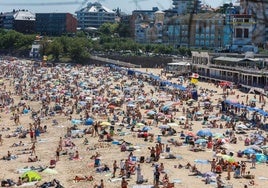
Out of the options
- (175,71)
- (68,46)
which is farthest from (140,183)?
(68,46)

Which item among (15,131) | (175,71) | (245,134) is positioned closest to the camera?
(245,134)

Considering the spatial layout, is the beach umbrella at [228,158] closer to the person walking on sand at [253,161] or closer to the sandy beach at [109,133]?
the sandy beach at [109,133]

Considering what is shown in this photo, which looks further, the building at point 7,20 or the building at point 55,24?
the building at point 7,20

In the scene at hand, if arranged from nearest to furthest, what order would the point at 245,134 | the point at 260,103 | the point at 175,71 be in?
the point at 245,134 < the point at 260,103 < the point at 175,71

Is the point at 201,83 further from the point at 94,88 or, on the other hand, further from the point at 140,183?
the point at 140,183

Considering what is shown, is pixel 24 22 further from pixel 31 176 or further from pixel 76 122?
pixel 31 176

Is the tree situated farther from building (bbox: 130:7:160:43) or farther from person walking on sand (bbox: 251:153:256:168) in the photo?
building (bbox: 130:7:160:43)

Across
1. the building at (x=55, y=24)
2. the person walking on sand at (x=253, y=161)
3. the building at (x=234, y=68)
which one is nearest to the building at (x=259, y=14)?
the person walking on sand at (x=253, y=161)
